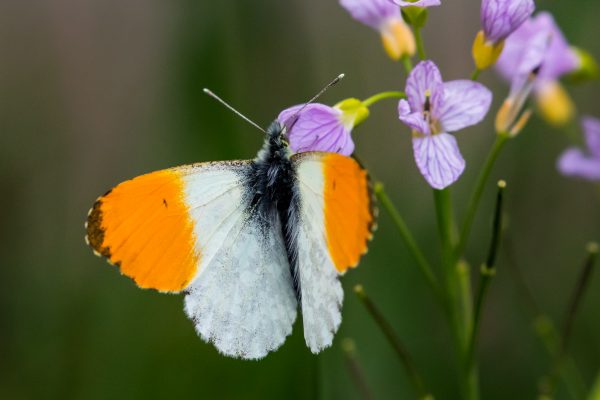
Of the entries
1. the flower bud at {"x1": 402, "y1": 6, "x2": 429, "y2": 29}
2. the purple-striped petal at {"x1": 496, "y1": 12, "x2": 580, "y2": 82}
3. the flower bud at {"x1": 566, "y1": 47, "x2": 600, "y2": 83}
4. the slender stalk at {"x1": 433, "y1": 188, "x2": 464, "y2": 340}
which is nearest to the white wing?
the slender stalk at {"x1": 433, "y1": 188, "x2": 464, "y2": 340}

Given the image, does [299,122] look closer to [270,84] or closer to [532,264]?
[270,84]

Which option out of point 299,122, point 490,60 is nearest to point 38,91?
point 299,122

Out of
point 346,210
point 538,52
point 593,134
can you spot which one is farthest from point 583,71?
point 346,210

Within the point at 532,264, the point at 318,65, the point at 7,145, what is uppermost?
the point at 7,145

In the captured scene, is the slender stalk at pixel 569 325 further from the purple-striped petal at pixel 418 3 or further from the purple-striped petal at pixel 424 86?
the purple-striped petal at pixel 418 3

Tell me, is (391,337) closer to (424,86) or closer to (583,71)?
(424,86)

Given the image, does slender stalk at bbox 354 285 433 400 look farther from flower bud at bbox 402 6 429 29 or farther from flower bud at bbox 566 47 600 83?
flower bud at bbox 566 47 600 83

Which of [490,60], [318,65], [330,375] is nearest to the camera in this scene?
[490,60]

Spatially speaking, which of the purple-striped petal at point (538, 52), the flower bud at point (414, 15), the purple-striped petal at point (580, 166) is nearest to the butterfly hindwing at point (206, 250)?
the flower bud at point (414, 15)

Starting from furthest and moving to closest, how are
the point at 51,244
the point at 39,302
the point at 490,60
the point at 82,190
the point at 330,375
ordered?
the point at 82,190, the point at 51,244, the point at 39,302, the point at 330,375, the point at 490,60
